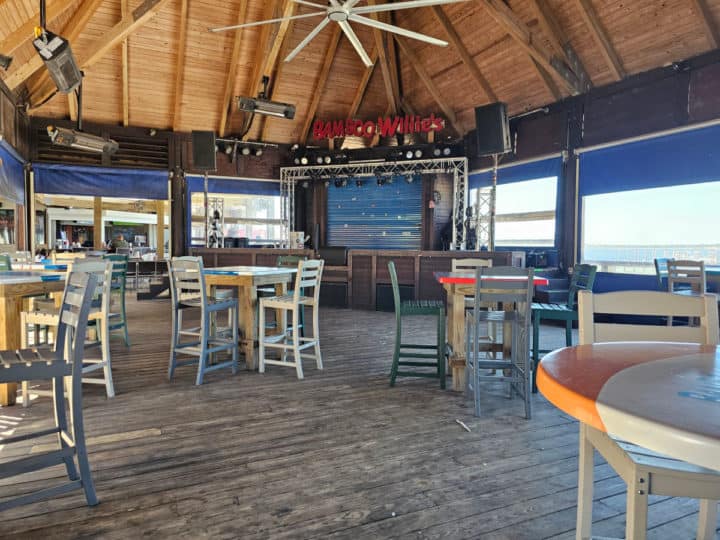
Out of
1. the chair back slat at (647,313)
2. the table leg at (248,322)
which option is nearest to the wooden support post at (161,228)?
the table leg at (248,322)

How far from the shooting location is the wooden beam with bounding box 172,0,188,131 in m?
7.69

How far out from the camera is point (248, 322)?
163 inches

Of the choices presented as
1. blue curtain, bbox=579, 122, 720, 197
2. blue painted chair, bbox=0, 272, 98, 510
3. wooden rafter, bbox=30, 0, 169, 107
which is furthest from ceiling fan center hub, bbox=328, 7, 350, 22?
blue curtain, bbox=579, 122, 720, 197

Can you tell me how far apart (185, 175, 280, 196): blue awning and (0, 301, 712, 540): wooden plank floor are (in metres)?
7.17

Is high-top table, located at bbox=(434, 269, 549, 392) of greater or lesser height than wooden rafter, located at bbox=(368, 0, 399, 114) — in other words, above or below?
below

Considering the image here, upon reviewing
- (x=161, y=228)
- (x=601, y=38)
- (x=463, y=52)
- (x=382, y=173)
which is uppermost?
(x=463, y=52)

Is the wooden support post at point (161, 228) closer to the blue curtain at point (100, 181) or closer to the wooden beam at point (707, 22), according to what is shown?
the blue curtain at point (100, 181)

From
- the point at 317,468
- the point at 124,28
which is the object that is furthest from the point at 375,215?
the point at 317,468

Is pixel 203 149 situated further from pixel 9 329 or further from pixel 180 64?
pixel 9 329

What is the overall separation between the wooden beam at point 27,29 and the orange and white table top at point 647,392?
713 centimetres

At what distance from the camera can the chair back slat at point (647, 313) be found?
1462 mm

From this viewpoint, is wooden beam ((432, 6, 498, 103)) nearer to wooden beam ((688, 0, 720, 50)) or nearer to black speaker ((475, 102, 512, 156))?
black speaker ((475, 102, 512, 156))

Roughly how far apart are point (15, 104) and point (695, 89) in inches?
421

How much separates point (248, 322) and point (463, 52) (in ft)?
21.9
